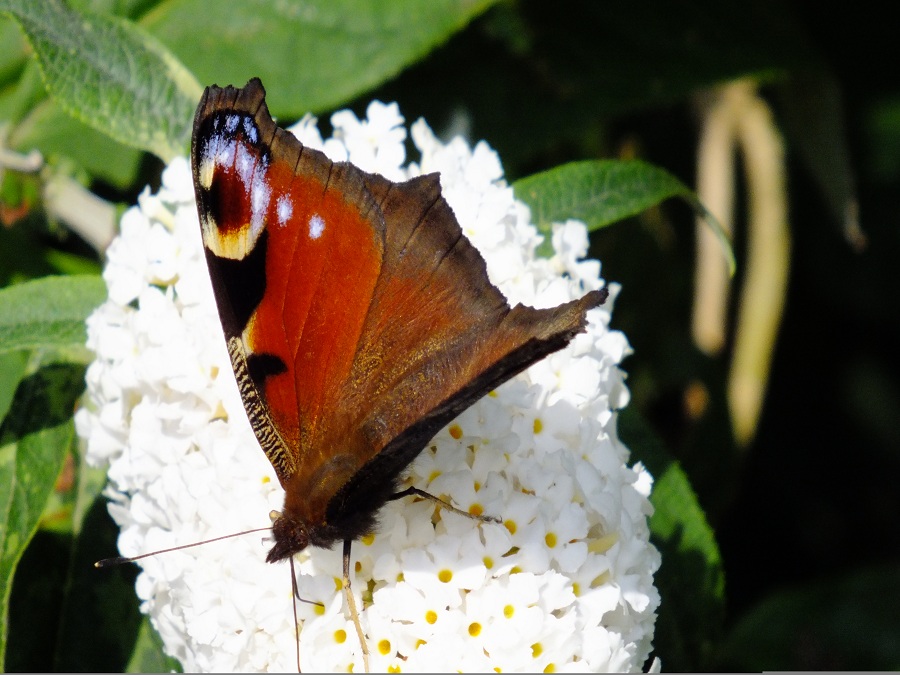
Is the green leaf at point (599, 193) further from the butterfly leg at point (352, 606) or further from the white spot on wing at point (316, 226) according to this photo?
the butterfly leg at point (352, 606)

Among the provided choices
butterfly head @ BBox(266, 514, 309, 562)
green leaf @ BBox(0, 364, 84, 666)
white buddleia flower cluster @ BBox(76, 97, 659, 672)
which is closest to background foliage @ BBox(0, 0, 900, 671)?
green leaf @ BBox(0, 364, 84, 666)

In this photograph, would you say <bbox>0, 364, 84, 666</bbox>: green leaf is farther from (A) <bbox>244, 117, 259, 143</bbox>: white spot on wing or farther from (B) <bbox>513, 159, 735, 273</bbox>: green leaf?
(B) <bbox>513, 159, 735, 273</bbox>: green leaf

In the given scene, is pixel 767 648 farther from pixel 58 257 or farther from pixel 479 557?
pixel 58 257

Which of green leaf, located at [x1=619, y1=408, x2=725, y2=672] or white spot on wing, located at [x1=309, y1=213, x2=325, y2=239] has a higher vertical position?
white spot on wing, located at [x1=309, y1=213, x2=325, y2=239]

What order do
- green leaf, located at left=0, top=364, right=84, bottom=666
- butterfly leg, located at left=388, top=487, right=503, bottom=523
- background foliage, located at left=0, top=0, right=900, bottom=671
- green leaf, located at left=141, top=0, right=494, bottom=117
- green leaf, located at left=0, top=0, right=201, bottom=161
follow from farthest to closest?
1. green leaf, located at left=141, top=0, right=494, bottom=117
2. background foliage, located at left=0, top=0, right=900, bottom=671
3. green leaf, located at left=0, top=0, right=201, bottom=161
4. green leaf, located at left=0, top=364, right=84, bottom=666
5. butterfly leg, located at left=388, top=487, right=503, bottom=523

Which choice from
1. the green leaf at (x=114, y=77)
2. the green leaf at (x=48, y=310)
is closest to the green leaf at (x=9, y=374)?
the green leaf at (x=48, y=310)

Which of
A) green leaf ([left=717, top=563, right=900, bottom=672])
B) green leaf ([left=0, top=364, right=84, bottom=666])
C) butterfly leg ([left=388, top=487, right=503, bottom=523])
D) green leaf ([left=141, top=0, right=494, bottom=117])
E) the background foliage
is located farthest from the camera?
green leaf ([left=717, top=563, right=900, bottom=672])

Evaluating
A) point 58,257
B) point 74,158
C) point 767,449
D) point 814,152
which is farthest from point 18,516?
point 767,449
